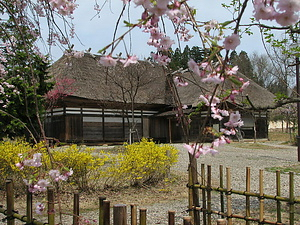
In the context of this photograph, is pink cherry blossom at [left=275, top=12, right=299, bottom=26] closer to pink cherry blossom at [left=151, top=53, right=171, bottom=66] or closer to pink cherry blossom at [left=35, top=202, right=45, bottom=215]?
pink cherry blossom at [left=151, top=53, right=171, bottom=66]

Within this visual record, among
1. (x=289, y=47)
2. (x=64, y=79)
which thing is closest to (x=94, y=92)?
(x=64, y=79)

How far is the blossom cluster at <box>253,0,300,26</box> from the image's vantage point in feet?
3.09

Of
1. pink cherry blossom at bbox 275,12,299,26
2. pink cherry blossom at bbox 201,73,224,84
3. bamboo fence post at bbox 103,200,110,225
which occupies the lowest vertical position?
bamboo fence post at bbox 103,200,110,225

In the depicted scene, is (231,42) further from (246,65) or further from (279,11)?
(246,65)

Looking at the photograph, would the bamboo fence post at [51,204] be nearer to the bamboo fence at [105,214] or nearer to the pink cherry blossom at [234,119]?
the bamboo fence at [105,214]

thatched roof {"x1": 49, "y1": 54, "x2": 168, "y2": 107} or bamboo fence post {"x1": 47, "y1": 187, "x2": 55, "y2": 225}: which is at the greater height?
thatched roof {"x1": 49, "y1": 54, "x2": 168, "y2": 107}

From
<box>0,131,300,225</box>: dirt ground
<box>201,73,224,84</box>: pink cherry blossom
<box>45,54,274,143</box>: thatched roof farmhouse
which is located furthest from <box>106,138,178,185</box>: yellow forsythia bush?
<box>45,54,274,143</box>: thatched roof farmhouse

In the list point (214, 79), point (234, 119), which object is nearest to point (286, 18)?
point (214, 79)

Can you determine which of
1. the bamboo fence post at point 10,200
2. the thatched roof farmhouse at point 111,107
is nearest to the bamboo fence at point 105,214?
the bamboo fence post at point 10,200

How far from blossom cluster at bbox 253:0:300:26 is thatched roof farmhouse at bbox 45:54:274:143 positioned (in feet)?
38.6

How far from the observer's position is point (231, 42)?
1.04m

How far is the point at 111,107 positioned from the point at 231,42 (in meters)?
14.6

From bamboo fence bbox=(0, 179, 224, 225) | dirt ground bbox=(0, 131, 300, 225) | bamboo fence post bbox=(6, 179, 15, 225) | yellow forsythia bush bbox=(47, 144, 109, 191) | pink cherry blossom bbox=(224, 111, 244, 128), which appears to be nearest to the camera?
pink cherry blossom bbox=(224, 111, 244, 128)

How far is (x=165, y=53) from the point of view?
188 centimetres
